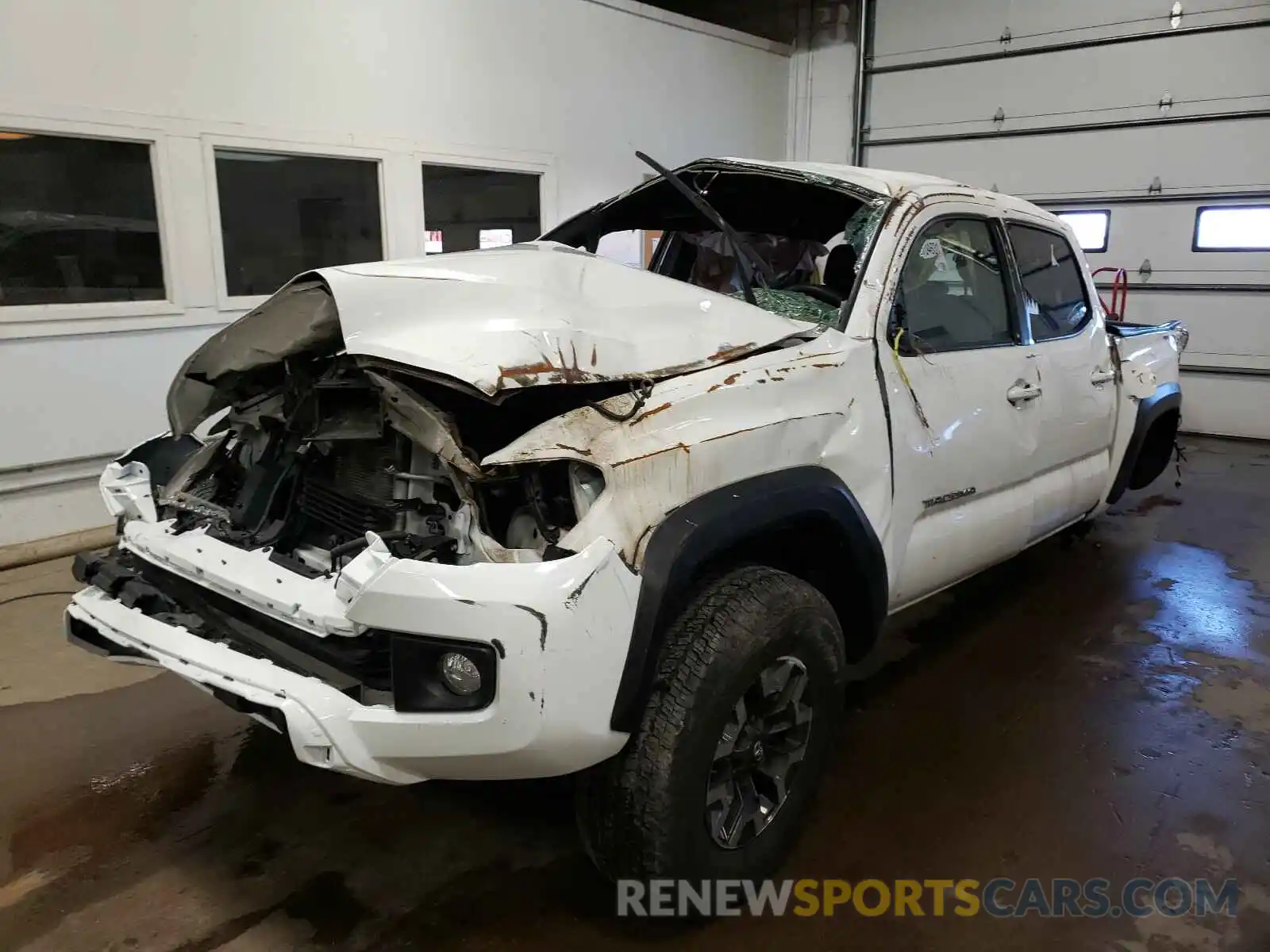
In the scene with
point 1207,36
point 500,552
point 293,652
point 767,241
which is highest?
point 1207,36

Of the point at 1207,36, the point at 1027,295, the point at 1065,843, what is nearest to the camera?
the point at 1065,843

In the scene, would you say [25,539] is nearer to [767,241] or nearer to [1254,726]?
[767,241]

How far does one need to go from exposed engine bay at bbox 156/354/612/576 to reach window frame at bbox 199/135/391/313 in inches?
112

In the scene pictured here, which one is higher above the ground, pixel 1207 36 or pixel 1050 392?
pixel 1207 36

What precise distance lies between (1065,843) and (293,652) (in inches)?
81.2

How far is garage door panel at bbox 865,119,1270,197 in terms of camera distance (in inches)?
299

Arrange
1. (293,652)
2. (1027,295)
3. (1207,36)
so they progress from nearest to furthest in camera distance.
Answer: (293,652) → (1027,295) → (1207,36)

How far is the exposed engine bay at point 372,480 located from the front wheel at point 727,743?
423mm

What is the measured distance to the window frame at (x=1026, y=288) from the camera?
317 cm

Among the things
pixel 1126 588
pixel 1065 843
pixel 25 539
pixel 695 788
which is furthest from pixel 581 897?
pixel 25 539

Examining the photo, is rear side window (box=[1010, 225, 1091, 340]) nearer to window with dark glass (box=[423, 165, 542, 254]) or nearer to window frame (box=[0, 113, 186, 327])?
window with dark glass (box=[423, 165, 542, 254])

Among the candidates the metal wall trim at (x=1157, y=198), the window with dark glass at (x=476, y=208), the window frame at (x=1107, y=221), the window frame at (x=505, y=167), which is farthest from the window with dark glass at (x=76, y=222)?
the window frame at (x=1107, y=221)

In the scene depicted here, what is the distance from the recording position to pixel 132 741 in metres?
2.88

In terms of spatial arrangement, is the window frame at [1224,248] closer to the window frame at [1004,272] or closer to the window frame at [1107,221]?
the window frame at [1107,221]
